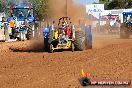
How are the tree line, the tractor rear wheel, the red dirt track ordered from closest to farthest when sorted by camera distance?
the red dirt track
the tractor rear wheel
the tree line

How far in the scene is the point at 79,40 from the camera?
18031mm

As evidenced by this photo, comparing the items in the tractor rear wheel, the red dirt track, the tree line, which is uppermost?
the tree line

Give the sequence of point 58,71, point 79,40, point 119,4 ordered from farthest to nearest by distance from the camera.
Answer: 1. point 119,4
2. point 79,40
3. point 58,71

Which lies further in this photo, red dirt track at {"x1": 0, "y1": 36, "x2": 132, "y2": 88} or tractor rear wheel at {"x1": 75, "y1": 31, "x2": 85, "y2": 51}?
tractor rear wheel at {"x1": 75, "y1": 31, "x2": 85, "y2": 51}

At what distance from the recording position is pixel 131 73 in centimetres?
1040

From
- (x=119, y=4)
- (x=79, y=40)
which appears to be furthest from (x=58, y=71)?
(x=119, y=4)

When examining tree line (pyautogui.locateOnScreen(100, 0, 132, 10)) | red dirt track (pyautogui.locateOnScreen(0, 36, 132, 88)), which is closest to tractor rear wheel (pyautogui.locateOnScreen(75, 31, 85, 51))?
red dirt track (pyautogui.locateOnScreen(0, 36, 132, 88))

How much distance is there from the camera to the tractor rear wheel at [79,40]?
18.0 meters

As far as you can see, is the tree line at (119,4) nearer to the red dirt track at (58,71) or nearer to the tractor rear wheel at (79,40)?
the tractor rear wheel at (79,40)

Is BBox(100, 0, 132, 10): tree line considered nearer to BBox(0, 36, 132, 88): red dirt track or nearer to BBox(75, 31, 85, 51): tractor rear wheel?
BBox(75, 31, 85, 51): tractor rear wheel

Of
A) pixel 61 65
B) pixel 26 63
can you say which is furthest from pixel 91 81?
pixel 26 63

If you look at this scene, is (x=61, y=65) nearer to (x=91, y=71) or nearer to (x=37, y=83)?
(x=91, y=71)

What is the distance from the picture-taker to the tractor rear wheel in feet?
59.2

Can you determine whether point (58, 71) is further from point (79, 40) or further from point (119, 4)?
point (119, 4)
